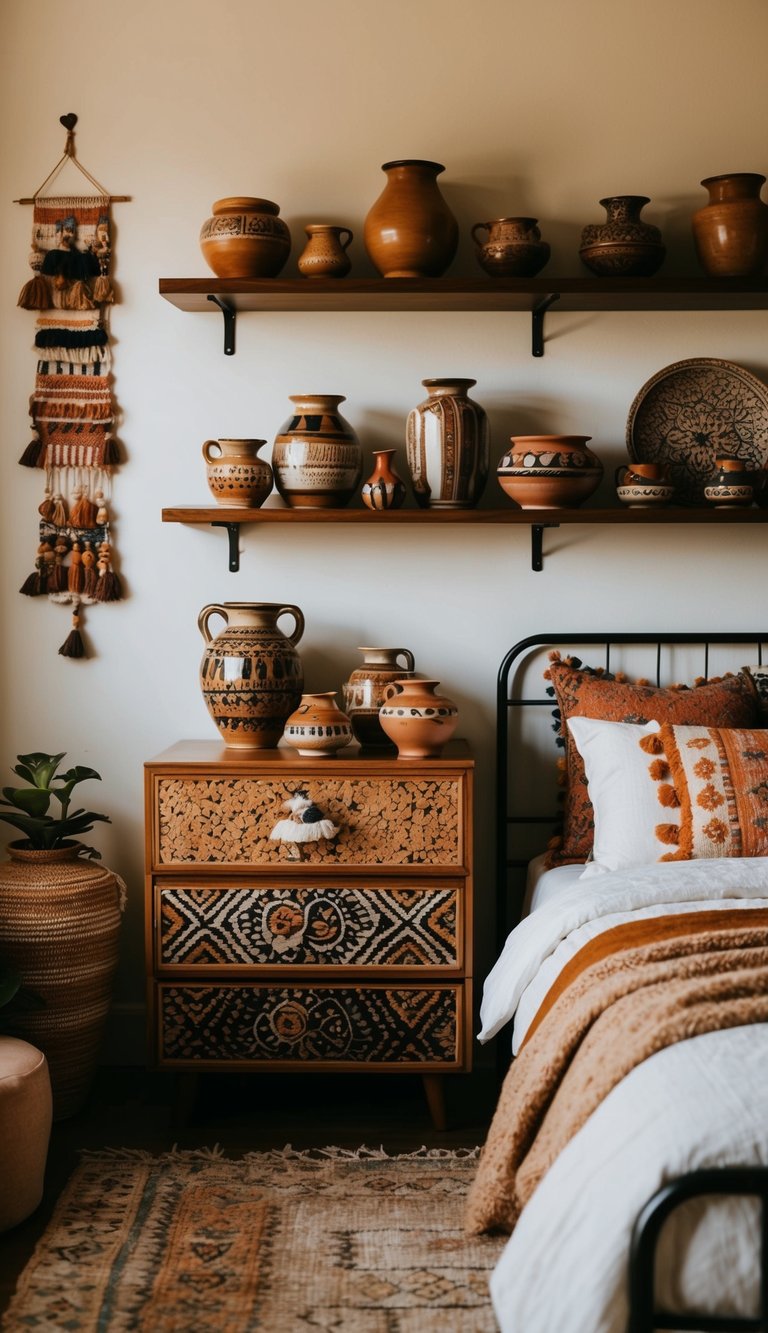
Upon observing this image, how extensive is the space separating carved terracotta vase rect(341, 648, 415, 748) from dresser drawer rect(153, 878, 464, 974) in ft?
1.23

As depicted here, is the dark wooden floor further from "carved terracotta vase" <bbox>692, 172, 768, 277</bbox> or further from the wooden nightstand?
"carved terracotta vase" <bbox>692, 172, 768, 277</bbox>

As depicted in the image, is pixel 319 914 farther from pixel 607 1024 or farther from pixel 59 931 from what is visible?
pixel 607 1024

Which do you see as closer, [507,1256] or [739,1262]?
[739,1262]

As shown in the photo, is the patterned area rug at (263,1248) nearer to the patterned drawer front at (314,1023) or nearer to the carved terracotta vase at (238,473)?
the patterned drawer front at (314,1023)

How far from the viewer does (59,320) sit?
315 centimetres

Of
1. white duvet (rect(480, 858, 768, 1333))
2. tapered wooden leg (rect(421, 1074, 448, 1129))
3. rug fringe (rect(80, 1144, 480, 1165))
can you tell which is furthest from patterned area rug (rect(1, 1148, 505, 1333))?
white duvet (rect(480, 858, 768, 1333))

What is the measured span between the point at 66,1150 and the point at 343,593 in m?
1.43

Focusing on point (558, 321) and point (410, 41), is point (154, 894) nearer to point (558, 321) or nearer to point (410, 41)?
point (558, 321)

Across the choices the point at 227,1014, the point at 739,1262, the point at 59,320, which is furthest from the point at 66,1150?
the point at 59,320

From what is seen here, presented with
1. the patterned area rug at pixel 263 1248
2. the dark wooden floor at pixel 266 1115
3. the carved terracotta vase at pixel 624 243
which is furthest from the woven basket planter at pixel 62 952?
the carved terracotta vase at pixel 624 243

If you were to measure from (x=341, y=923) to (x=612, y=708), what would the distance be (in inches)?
31.2

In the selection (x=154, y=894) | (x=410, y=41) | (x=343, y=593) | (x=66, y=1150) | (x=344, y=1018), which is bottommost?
(x=66, y=1150)

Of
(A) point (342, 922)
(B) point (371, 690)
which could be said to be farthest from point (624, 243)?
(A) point (342, 922)

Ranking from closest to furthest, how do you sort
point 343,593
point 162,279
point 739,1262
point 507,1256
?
1. point 739,1262
2. point 507,1256
3. point 162,279
4. point 343,593
